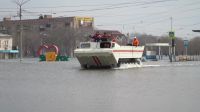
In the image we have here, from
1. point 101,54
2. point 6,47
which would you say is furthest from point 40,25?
point 101,54

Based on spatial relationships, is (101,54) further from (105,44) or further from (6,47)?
(6,47)

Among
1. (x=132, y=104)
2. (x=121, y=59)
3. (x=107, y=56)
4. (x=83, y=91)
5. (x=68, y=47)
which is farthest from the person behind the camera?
(x=68, y=47)

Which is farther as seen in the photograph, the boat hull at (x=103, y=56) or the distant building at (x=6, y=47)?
the distant building at (x=6, y=47)

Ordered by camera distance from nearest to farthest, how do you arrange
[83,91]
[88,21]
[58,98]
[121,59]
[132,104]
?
1. [132,104]
2. [58,98]
3. [83,91]
4. [121,59]
5. [88,21]

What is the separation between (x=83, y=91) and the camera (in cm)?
1369

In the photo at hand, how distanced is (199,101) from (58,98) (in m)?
3.80

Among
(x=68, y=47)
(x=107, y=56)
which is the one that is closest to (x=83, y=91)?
(x=107, y=56)

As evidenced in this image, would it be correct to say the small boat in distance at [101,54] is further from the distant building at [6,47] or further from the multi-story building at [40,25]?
the multi-story building at [40,25]

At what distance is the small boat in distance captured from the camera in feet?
97.3

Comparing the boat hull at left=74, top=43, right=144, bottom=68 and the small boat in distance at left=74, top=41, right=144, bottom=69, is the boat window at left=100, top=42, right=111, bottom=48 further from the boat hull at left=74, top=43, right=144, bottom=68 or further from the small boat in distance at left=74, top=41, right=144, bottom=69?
the boat hull at left=74, top=43, right=144, bottom=68

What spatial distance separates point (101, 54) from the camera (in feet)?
96.8

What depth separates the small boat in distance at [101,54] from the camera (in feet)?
97.3

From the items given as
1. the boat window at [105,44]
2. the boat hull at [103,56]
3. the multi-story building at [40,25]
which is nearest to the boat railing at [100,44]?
the boat window at [105,44]

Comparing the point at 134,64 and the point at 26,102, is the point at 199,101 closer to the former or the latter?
the point at 26,102
